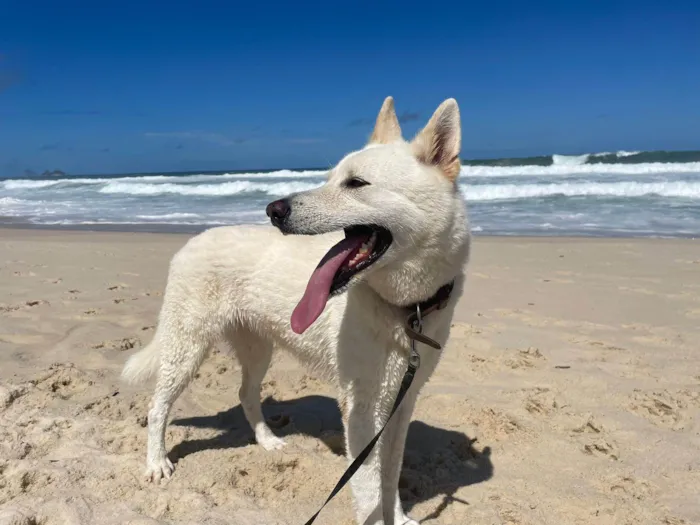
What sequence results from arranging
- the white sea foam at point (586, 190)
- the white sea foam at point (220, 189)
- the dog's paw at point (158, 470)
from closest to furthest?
1. the dog's paw at point (158, 470)
2. the white sea foam at point (586, 190)
3. the white sea foam at point (220, 189)

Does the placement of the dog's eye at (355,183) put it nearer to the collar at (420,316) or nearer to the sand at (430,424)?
the collar at (420,316)

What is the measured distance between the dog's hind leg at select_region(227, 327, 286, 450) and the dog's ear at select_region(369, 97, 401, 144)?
160 cm

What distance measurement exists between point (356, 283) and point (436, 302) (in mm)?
409

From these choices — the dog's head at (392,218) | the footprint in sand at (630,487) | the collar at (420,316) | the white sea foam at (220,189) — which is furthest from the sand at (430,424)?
the white sea foam at (220,189)

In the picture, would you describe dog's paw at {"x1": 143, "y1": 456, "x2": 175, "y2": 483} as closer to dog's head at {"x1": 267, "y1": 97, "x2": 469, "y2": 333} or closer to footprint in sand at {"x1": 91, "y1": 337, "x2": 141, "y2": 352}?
dog's head at {"x1": 267, "y1": 97, "x2": 469, "y2": 333}

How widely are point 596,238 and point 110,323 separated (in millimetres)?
8914

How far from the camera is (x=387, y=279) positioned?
92.0 inches

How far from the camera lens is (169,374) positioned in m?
3.32

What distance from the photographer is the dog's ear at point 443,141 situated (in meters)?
2.44

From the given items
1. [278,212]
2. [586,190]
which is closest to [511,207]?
[586,190]

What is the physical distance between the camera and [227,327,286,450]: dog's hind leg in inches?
144

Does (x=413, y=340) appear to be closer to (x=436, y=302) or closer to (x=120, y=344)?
(x=436, y=302)

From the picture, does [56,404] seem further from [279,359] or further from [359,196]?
[359,196]

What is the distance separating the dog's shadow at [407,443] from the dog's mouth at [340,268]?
1.34 meters
